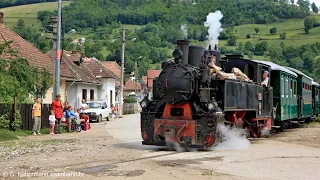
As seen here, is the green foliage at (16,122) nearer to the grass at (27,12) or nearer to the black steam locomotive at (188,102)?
the black steam locomotive at (188,102)

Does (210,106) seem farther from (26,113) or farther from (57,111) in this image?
(26,113)

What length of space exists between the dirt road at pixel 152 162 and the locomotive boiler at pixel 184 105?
0.51 metres

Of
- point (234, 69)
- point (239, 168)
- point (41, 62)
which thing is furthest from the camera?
point (41, 62)

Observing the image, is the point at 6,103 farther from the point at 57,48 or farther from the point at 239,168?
the point at 239,168

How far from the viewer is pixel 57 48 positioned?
22578 millimetres

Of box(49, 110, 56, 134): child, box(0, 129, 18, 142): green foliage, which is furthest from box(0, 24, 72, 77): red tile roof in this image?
box(0, 129, 18, 142): green foliage

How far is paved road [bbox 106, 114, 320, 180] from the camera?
9.80 m

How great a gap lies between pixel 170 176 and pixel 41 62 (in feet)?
75.9

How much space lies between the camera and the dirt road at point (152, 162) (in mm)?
9398

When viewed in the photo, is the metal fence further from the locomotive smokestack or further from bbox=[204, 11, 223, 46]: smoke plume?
the locomotive smokestack

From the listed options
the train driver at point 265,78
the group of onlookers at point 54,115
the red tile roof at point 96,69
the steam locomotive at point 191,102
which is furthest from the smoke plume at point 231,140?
the red tile roof at point 96,69

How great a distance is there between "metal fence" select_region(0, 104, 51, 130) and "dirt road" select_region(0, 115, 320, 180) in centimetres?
476

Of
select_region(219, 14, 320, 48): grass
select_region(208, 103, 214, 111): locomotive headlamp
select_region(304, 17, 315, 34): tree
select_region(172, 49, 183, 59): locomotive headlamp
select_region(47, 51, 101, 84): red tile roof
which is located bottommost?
select_region(208, 103, 214, 111): locomotive headlamp

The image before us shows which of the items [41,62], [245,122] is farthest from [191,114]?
[41,62]
